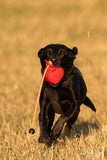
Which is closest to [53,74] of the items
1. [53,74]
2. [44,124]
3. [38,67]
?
[53,74]

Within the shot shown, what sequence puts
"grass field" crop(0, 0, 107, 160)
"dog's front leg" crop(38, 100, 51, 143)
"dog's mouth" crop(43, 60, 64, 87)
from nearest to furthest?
"dog's mouth" crop(43, 60, 64, 87)
"dog's front leg" crop(38, 100, 51, 143)
"grass field" crop(0, 0, 107, 160)

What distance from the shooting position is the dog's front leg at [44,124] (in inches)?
163

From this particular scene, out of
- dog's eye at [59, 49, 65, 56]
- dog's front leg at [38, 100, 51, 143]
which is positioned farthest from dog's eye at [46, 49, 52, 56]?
dog's front leg at [38, 100, 51, 143]

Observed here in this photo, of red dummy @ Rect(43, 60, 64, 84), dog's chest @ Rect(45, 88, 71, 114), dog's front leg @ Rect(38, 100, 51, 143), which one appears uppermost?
red dummy @ Rect(43, 60, 64, 84)

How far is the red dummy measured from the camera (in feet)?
12.7

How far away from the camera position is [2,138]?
5188mm

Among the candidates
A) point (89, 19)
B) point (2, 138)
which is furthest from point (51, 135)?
point (89, 19)

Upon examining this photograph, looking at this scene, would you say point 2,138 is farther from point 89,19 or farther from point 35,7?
point 35,7

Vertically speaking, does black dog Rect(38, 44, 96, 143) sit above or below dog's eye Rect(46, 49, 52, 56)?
below

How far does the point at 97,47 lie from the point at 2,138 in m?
10.4

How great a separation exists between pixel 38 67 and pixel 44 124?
25.8ft

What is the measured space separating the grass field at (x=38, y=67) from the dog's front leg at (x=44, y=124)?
14 cm

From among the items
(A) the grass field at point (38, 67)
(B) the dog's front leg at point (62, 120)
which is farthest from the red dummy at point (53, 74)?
(A) the grass field at point (38, 67)

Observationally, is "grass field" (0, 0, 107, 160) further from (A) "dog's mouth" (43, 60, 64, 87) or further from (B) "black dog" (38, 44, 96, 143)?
(A) "dog's mouth" (43, 60, 64, 87)
